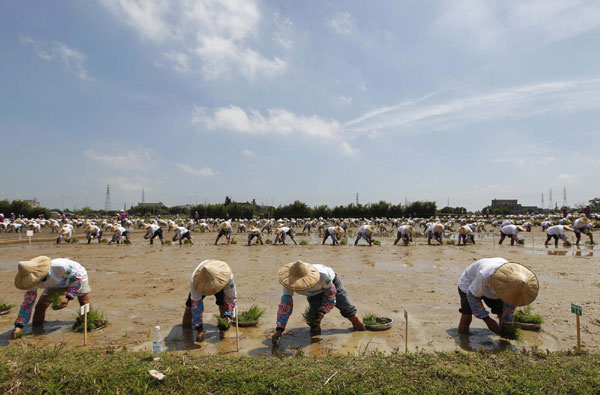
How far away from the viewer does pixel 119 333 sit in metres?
6.37

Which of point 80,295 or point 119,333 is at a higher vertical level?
point 80,295

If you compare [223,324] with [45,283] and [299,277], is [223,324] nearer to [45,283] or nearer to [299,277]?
[299,277]

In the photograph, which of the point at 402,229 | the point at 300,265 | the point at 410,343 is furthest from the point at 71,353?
the point at 402,229

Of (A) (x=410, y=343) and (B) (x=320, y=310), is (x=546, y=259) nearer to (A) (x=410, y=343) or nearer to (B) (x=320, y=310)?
(A) (x=410, y=343)

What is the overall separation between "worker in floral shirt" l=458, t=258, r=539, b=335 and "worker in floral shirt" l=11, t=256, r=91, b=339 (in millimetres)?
7113

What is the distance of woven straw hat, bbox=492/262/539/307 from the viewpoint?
16.8 ft

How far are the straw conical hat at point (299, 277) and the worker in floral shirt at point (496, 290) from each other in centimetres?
264

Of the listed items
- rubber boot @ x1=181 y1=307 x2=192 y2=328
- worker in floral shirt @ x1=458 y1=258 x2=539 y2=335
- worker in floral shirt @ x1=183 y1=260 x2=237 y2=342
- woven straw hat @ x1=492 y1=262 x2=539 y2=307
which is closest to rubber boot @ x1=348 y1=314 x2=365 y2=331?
worker in floral shirt @ x1=458 y1=258 x2=539 y2=335

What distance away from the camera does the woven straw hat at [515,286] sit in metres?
5.12

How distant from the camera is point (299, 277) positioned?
5.55 meters

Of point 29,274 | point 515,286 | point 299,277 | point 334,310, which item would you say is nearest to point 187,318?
point 299,277

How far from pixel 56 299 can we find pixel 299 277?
465cm

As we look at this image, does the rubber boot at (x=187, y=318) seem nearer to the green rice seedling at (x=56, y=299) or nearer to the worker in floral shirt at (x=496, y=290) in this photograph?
the green rice seedling at (x=56, y=299)

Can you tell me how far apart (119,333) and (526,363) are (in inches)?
258
